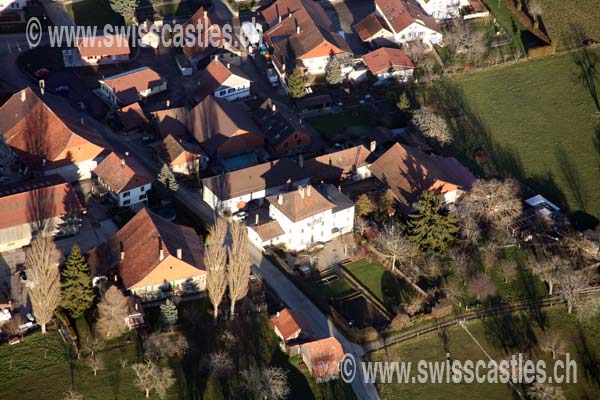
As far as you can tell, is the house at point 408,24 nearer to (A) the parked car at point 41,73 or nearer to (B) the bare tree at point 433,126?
(B) the bare tree at point 433,126

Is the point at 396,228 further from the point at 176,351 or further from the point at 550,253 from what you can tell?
the point at 176,351

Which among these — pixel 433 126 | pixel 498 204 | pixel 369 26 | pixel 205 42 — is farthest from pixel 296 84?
pixel 498 204

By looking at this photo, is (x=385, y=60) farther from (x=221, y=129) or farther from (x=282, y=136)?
(x=221, y=129)

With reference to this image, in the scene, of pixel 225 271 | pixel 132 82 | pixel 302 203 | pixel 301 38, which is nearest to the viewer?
pixel 225 271

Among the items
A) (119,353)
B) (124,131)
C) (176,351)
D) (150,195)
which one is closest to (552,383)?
(176,351)

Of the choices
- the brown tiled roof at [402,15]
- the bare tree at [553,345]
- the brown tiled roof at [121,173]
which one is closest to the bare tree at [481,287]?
the bare tree at [553,345]
